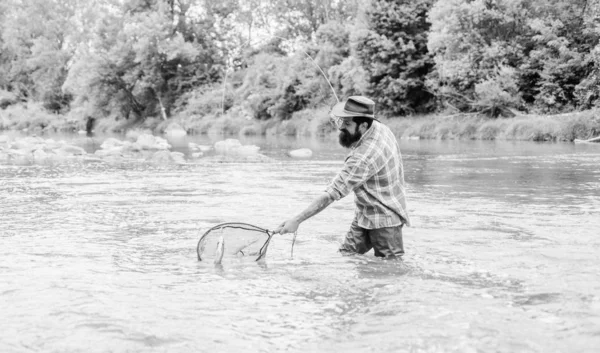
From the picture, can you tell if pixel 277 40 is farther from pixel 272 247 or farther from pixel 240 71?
pixel 272 247

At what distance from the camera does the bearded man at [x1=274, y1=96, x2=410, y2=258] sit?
5446 millimetres

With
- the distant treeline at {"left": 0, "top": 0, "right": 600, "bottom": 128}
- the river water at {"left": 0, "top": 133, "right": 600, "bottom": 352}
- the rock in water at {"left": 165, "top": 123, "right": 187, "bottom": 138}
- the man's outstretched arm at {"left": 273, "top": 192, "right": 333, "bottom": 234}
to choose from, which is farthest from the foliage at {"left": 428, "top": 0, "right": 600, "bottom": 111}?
the man's outstretched arm at {"left": 273, "top": 192, "right": 333, "bottom": 234}

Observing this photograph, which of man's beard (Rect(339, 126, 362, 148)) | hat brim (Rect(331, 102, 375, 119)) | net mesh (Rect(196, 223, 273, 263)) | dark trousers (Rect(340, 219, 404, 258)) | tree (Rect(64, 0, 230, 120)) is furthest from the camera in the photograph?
tree (Rect(64, 0, 230, 120))

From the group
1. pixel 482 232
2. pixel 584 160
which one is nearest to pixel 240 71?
pixel 584 160

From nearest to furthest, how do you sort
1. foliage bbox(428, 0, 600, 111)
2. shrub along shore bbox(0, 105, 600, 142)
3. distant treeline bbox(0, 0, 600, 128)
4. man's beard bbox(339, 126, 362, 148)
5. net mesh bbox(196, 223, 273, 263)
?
man's beard bbox(339, 126, 362, 148)
net mesh bbox(196, 223, 273, 263)
shrub along shore bbox(0, 105, 600, 142)
foliage bbox(428, 0, 600, 111)
distant treeline bbox(0, 0, 600, 128)

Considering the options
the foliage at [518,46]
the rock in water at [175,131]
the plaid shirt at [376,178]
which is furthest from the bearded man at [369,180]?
the rock in water at [175,131]

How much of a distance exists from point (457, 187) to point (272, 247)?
19.8 feet

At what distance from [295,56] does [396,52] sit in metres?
11.1

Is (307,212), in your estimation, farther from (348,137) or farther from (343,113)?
(343,113)

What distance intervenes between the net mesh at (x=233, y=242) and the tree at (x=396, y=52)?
2939cm

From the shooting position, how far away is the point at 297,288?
5.09 metres

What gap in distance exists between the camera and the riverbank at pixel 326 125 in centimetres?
2588

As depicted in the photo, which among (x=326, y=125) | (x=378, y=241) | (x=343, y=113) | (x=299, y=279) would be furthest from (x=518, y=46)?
(x=299, y=279)

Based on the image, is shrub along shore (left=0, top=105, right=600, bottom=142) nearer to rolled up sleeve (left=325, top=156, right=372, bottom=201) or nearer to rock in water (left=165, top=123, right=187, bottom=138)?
rock in water (left=165, top=123, right=187, bottom=138)
